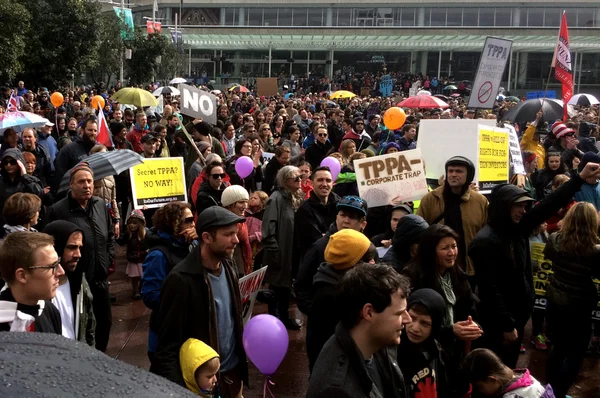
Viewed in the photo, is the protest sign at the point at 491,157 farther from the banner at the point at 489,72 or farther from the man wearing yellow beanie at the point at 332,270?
the man wearing yellow beanie at the point at 332,270

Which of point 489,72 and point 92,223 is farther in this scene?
point 489,72

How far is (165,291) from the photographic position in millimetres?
3604

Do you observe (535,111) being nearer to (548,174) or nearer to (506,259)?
(548,174)

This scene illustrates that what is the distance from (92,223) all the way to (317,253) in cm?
187

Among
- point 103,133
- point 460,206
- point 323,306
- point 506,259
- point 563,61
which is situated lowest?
point 323,306

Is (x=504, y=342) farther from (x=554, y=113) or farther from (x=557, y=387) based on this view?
(x=554, y=113)

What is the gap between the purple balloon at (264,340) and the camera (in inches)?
179

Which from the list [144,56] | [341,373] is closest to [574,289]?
[341,373]

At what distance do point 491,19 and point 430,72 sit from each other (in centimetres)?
655

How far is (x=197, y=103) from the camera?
9.58 meters

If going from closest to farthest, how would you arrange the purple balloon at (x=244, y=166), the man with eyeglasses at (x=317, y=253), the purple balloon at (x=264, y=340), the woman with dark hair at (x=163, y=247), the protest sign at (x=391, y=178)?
the woman with dark hair at (x=163, y=247) → the man with eyeglasses at (x=317, y=253) → the purple balloon at (x=264, y=340) → the protest sign at (x=391, y=178) → the purple balloon at (x=244, y=166)

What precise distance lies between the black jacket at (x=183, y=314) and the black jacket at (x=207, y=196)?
2951 mm

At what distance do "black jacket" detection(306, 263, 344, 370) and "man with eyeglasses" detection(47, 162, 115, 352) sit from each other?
1.80 metres

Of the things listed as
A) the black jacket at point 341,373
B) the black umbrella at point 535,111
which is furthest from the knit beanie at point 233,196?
the black umbrella at point 535,111
